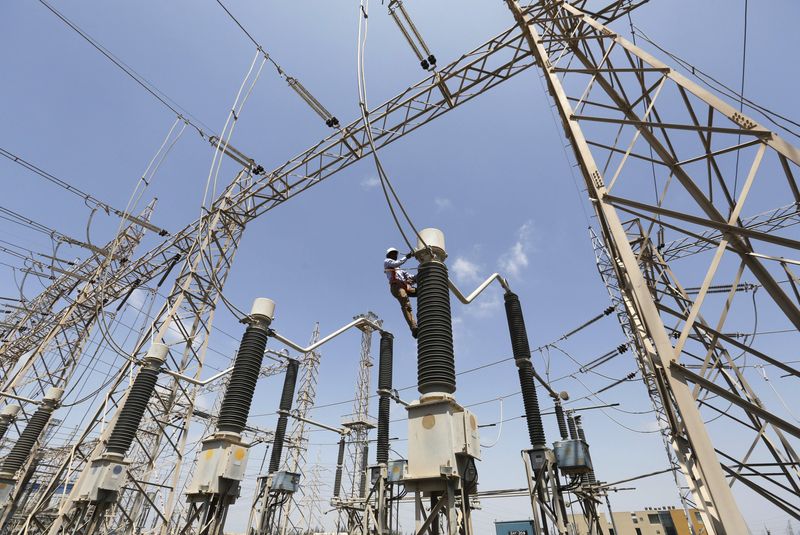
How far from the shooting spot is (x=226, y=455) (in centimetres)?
586

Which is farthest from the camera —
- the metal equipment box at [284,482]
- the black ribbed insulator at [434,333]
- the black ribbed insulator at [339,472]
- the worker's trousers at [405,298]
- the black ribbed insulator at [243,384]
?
the black ribbed insulator at [339,472]

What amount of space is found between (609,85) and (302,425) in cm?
2723

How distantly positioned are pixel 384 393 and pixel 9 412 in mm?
13818

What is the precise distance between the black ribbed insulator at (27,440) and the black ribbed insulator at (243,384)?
1099 centimetres

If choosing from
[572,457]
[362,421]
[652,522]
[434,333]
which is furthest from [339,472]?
[652,522]

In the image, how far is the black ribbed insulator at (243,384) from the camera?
6.20m

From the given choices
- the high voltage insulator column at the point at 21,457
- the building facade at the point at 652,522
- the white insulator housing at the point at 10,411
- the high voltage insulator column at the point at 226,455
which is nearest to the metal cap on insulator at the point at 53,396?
the high voltage insulator column at the point at 21,457

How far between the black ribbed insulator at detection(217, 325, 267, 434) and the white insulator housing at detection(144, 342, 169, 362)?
11.7 feet

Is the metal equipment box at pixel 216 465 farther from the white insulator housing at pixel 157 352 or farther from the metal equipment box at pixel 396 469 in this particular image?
the metal equipment box at pixel 396 469

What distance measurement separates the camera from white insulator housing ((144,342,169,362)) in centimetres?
880

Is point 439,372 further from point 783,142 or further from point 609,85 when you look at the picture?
point 609,85

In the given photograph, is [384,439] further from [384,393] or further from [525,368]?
[525,368]

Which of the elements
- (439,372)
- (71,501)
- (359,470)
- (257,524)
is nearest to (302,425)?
(359,470)

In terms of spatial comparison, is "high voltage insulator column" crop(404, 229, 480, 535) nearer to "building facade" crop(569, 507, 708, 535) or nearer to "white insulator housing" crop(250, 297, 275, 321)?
"white insulator housing" crop(250, 297, 275, 321)
